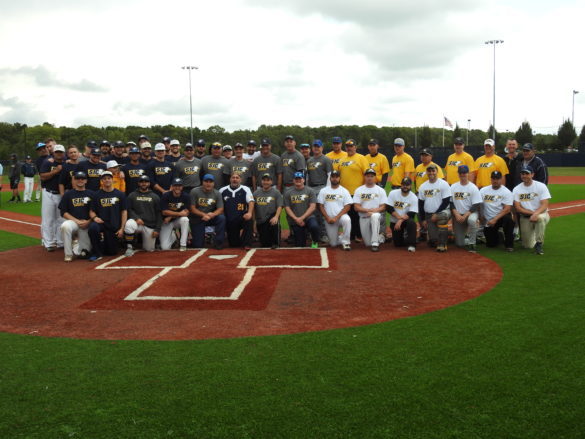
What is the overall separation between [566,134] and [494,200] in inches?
2220

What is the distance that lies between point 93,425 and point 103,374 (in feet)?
2.83

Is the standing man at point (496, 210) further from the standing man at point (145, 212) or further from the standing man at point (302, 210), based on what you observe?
the standing man at point (145, 212)

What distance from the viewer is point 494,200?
32.0 feet

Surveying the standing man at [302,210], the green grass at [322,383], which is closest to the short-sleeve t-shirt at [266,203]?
the standing man at [302,210]

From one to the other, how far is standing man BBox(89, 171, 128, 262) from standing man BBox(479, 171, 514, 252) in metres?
7.11

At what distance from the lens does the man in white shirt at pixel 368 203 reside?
1005 centimetres

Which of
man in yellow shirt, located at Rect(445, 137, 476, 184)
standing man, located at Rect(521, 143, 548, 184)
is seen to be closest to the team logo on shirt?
man in yellow shirt, located at Rect(445, 137, 476, 184)

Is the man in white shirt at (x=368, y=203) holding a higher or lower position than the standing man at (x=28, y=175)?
lower

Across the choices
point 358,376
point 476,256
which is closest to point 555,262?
point 476,256

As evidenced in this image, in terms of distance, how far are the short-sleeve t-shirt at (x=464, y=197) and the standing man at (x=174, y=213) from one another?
5.42m

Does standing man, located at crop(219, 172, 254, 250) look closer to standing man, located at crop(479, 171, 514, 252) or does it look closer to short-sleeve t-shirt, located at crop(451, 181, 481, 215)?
short-sleeve t-shirt, located at crop(451, 181, 481, 215)

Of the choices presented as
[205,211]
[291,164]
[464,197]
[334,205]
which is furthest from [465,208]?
[205,211]

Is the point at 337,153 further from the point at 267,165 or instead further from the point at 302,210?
the point at 302,210

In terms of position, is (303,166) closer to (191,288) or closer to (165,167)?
(165,167)
